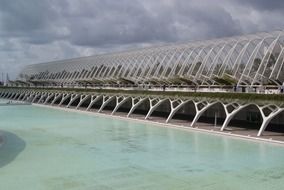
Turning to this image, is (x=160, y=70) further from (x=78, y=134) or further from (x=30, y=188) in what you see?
(x=30, y=188)

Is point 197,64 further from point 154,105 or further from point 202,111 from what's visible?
point 202,111

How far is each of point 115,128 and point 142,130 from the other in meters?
3.57

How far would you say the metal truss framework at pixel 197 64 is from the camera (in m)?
40.1

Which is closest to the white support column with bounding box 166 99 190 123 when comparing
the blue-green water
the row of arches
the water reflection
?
the row of arches

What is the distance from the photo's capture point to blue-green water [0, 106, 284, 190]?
18.0 metres

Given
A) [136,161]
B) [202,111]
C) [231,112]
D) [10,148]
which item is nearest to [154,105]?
[202,111]

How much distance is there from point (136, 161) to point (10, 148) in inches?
402

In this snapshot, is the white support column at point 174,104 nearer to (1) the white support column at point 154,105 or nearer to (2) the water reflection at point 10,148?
(1) the white support column at point 154,105

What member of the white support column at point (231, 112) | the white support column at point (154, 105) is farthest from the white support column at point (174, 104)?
the white support column at point (231, 112)

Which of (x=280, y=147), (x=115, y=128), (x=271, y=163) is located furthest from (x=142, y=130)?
(x=271, y=163)

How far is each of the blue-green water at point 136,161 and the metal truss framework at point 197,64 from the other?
37.2 feet

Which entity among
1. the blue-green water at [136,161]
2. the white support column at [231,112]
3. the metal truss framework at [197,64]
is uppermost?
the metal truss framework at [197,64]

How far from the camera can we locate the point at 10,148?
89.9 feet

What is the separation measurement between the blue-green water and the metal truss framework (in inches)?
446
